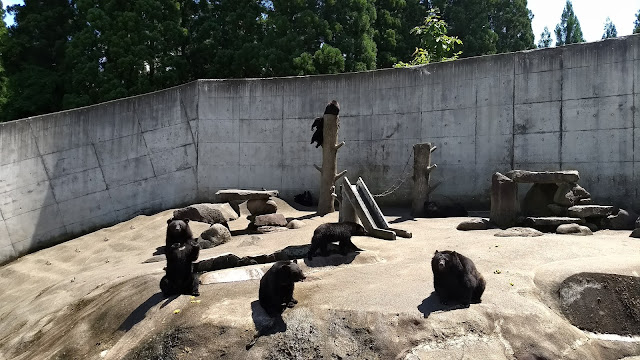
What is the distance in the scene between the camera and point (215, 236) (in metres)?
9.79

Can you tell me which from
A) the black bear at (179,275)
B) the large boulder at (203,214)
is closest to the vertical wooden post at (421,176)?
the large boulder at (203,214)

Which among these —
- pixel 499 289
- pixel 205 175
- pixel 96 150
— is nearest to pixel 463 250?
pixel 499 289

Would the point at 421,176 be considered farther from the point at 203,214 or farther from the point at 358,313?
the point at 358,313

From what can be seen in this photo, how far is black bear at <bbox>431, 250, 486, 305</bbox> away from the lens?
→ 5.56m

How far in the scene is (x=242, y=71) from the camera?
2033cm

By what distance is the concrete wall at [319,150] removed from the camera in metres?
11.0

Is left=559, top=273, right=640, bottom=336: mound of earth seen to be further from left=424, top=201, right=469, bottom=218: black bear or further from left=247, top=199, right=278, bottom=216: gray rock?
left=247, top=199, right=278, bottom=216: gray rock

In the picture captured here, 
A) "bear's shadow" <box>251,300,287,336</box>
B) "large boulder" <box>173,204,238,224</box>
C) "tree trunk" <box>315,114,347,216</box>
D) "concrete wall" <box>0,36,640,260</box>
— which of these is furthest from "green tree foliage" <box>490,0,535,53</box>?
"bear's shadow" <box>251,300,287,336</box>

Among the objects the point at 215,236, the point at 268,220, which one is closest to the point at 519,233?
the point at 268,220

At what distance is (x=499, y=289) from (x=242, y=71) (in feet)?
53.1

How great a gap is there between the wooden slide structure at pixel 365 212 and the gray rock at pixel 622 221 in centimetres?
402

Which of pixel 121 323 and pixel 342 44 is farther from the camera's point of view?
pixel 342 44

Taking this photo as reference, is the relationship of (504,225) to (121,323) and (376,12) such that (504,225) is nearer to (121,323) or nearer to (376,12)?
(121,323)

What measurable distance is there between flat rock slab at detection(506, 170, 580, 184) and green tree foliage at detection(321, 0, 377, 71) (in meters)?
10.5
